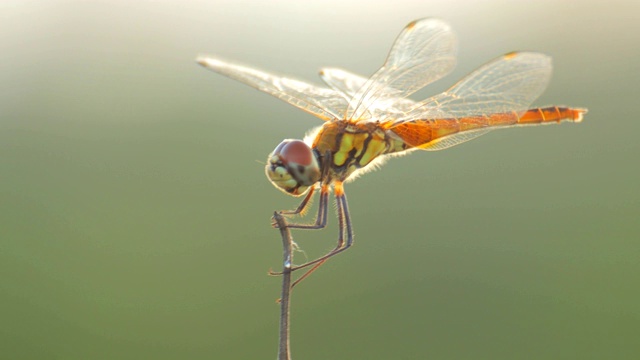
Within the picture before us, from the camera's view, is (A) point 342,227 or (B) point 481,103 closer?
(A) point 342,227

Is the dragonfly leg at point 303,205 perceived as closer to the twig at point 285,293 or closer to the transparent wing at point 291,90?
the transparent wing at point 291,90

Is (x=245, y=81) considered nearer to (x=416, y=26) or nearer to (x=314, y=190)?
(x=314, y=190)

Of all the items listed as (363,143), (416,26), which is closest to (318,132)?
(363,143)

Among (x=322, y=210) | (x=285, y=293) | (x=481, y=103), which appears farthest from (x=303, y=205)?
(x=481, y=103)

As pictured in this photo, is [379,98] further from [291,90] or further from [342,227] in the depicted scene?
[342,227]

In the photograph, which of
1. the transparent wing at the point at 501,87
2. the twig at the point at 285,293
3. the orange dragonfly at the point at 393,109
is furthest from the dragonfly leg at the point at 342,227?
the transparent wing at the point at 501,87
